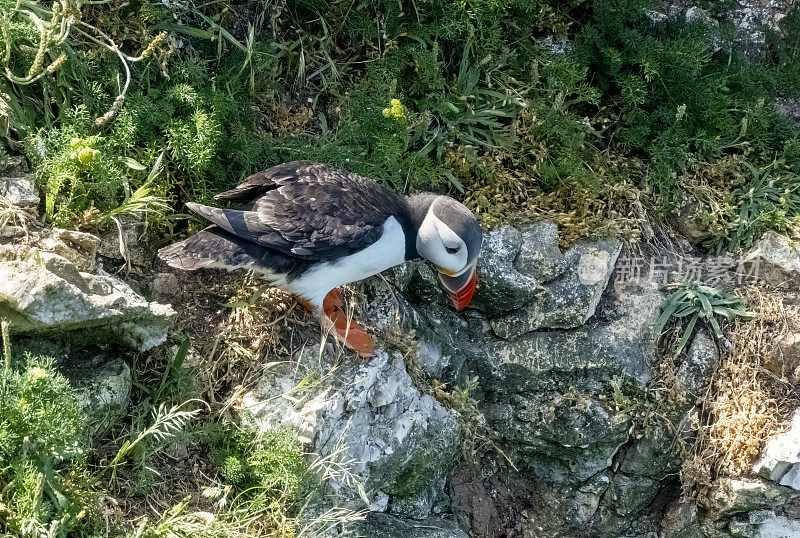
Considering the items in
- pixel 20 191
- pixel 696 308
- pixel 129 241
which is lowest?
pixel 696 308

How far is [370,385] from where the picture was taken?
4.05 m

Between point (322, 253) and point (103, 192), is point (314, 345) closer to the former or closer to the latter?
point (322, 253)

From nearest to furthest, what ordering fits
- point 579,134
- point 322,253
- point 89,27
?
point 322,253 → point 89,27 → point 579,134

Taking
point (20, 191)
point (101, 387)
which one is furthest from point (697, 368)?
point (20, 191)

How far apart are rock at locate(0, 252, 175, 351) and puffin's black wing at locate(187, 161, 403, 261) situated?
0.59 m

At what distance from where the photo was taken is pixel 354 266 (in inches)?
155

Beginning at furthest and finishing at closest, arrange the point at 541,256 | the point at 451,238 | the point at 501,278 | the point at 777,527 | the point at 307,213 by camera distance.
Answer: the point at 541,256 → the point at 501,278 → the point at 777,527 → the point at 451,238 → the point at 307,213

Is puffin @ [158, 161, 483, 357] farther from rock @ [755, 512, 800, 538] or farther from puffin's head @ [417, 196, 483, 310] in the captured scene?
rock @ [755, 512, 800, 538]

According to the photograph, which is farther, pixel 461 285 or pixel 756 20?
pixel 756 20

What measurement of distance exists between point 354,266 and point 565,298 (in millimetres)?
1523

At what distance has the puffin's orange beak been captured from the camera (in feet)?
13.9

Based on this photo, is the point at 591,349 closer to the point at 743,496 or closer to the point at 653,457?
the point at 653,457

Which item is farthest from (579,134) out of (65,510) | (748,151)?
(65,510)

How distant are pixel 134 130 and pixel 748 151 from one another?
4.06m
